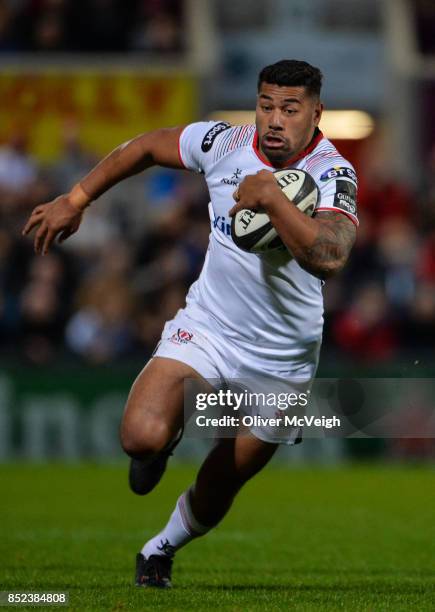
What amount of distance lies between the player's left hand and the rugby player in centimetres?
34

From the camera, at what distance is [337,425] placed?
1398 centimetres

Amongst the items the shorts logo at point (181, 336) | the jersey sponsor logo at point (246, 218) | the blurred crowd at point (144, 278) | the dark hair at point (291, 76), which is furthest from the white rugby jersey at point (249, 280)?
the blurred crowd at point (144, 278)

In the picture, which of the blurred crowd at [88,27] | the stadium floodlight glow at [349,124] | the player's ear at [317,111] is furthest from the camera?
the stadium floodlight glow at [349,124]

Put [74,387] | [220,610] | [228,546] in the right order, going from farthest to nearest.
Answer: [74,387] → [228,546] → [220,610]

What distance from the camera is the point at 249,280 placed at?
6.48 meters

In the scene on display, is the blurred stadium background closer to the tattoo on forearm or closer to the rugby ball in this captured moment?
the rugby ball

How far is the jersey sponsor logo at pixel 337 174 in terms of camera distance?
6137 mm

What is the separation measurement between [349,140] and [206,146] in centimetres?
1304

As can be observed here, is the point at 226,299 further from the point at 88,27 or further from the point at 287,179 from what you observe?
the point at 88,27

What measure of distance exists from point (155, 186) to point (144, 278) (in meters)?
1.98

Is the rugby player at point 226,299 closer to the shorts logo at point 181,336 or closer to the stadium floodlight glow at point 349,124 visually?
the shorts logo at point 181,336

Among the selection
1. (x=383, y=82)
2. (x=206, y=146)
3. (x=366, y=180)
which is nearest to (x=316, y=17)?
(x=383, y=82)

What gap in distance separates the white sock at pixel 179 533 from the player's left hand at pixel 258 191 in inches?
67.9

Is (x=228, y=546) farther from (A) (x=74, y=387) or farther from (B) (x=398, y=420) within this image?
(A) (x=74, y=387)
